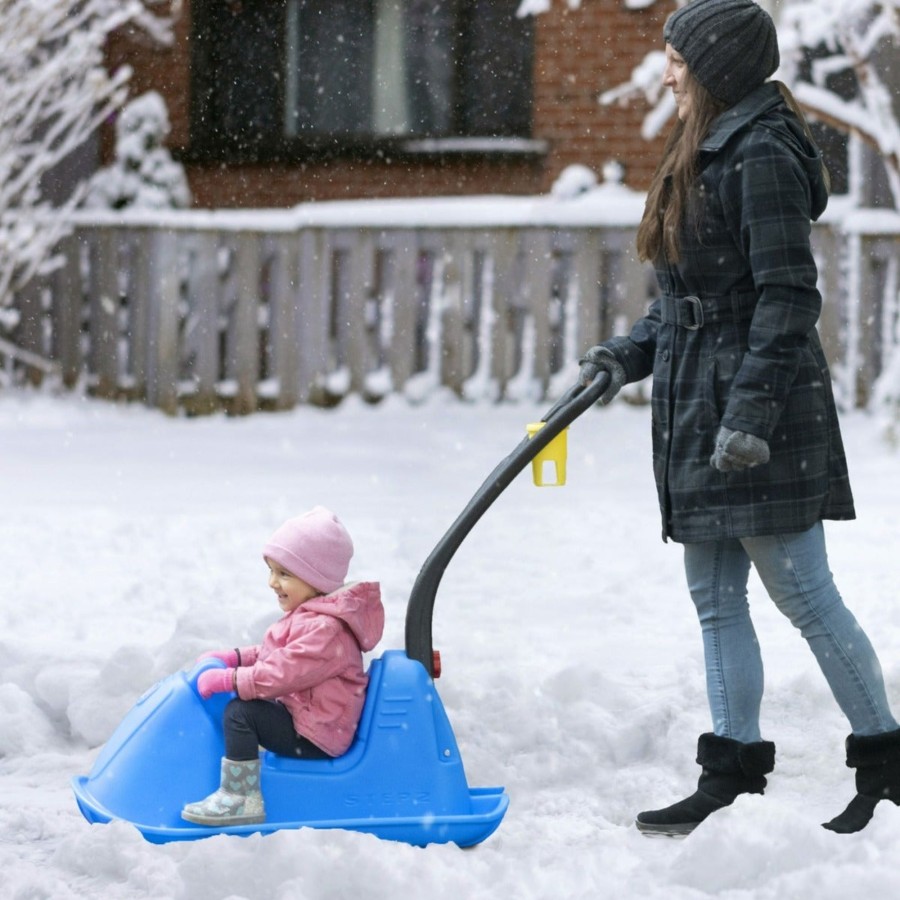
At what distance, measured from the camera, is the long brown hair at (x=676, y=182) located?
337 cm

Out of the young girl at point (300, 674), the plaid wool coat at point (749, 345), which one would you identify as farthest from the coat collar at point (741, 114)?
the young girl at point (300, 674)

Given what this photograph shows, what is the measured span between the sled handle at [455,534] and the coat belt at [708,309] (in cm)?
26

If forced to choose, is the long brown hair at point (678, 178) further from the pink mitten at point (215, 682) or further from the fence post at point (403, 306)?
the fence post at point (403, 306)

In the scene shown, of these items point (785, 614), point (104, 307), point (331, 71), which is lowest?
point (785, 614)

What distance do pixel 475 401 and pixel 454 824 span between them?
22.4 ft

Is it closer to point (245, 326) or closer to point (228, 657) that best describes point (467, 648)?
point (228, 657)

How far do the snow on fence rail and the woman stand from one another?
645cm

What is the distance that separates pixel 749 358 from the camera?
3.24 m

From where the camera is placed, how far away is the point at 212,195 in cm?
1297

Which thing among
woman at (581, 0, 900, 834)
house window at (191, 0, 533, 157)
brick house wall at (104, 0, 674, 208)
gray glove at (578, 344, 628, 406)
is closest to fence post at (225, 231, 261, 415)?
brick house wall at (104, 0, 674, 208)

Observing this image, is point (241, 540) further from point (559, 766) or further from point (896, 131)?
point (896, 131)

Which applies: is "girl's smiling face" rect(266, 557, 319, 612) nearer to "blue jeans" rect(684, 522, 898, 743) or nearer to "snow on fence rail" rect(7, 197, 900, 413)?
"blue jeans" rect(684, 522, 898, 743)

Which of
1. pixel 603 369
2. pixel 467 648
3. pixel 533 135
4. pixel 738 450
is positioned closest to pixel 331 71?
pixel 533 135

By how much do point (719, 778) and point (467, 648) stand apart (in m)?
1.42
